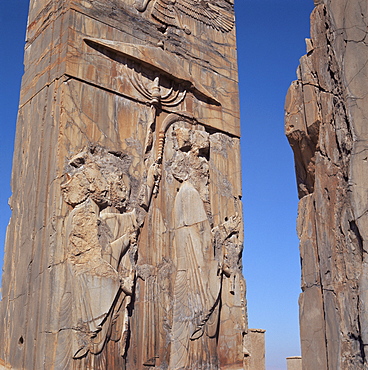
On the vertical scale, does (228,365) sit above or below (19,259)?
below

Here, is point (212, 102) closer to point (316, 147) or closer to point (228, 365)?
point (228, 365)

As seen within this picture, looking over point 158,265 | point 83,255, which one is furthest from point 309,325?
point 158,265

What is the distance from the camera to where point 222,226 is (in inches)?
423

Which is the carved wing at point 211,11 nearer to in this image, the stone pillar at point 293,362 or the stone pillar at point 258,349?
the stone pillar at point 258,349

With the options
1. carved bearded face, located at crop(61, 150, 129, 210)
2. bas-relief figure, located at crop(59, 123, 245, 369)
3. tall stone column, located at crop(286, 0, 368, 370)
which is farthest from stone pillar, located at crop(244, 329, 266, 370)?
tall stone column, located at crop(286, 0, 368, 370)

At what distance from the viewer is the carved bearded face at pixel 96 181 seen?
8672mm

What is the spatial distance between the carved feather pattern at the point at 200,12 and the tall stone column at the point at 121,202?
0.06 metres

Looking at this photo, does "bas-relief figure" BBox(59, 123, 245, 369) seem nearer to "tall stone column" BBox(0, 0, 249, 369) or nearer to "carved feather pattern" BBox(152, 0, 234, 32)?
"tall stone column" BBox(0, 0, 249, 369)

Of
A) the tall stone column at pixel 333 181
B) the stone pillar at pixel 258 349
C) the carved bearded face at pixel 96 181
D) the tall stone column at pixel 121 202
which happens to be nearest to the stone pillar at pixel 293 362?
the stone pillar at pixel 258 349

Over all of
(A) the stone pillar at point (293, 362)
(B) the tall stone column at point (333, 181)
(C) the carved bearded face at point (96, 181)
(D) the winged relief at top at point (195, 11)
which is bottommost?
(A) the stone pillar at point (293, 362)

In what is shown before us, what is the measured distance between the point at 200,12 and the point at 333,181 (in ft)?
30.8

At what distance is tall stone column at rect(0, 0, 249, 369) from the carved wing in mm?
214

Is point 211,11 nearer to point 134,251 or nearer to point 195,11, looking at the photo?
point 195,11

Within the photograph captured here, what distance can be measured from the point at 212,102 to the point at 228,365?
5.11 m
